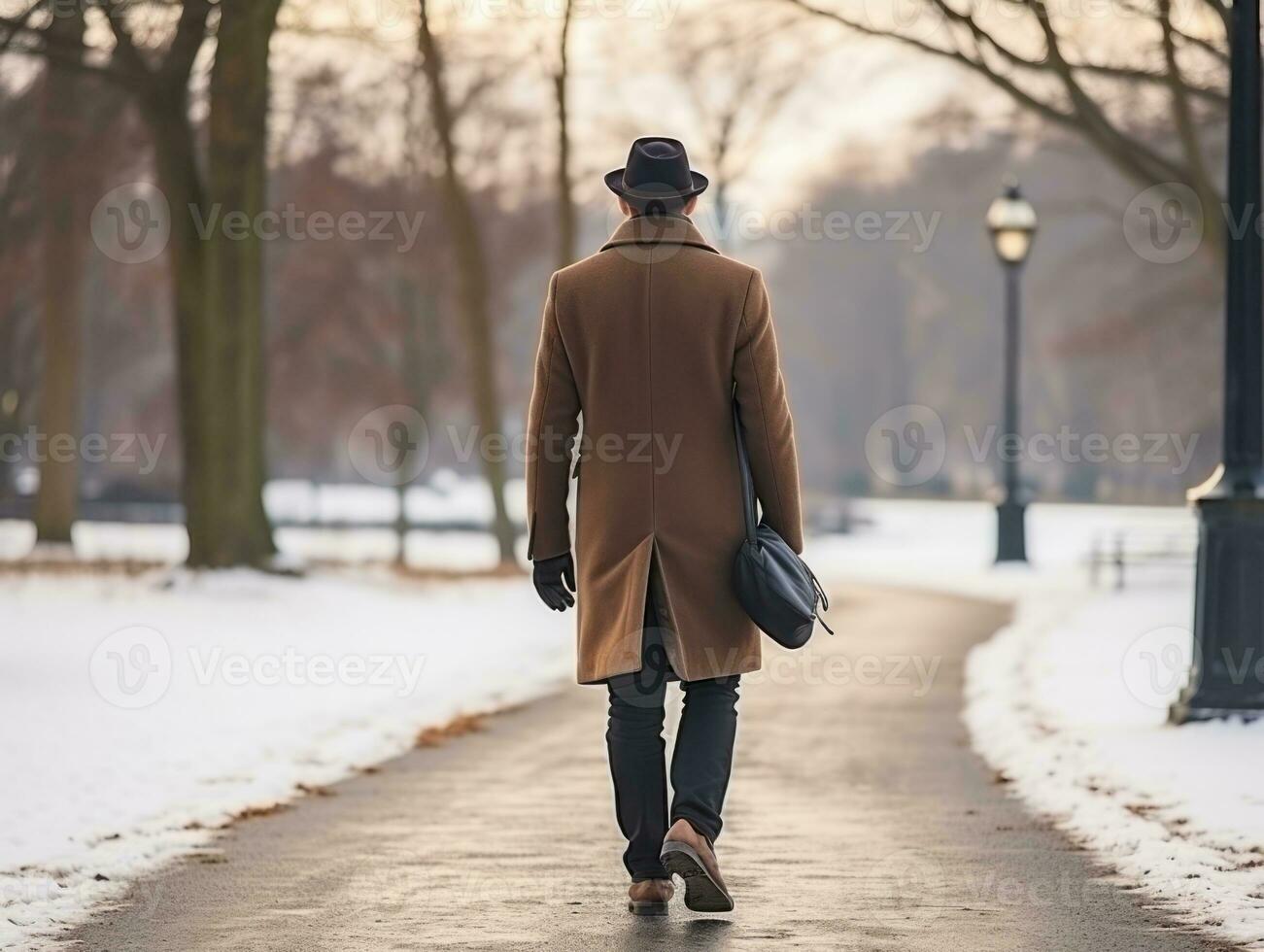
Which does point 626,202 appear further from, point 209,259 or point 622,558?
point 209,259

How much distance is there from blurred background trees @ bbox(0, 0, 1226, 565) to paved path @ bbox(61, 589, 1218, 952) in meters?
8.64

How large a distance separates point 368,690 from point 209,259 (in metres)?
6.78

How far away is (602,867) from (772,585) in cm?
142

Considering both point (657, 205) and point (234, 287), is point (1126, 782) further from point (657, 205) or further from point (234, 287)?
point (234, 287)

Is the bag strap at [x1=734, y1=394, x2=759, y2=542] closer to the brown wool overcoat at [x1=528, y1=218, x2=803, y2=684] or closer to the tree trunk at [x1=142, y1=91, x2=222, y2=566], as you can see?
the brown wool overcoat at [x1=528, y1=218, x2=803, y2=684]

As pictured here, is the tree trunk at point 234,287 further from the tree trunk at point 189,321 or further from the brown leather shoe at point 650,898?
the brown leather shoe at point 650,898

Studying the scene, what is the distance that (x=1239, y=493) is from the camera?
30.9 feet

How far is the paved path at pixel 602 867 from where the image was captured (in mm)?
5414

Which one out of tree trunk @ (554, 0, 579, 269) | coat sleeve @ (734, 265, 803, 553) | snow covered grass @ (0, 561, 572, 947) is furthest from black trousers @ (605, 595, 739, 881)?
tree trunk @ (554, 0, 579, 269)

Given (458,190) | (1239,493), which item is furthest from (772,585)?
(458,190)

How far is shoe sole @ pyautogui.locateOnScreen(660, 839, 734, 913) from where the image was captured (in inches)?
215

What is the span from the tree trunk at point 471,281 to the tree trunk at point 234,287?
5947mm

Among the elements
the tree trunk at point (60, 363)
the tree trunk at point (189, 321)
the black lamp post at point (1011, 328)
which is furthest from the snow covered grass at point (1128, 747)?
the tree trunk at point (60, 363)

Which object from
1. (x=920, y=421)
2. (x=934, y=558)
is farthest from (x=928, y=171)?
(x=934, y=558)
